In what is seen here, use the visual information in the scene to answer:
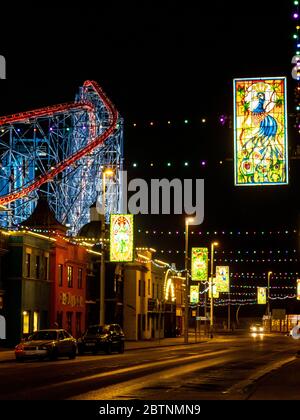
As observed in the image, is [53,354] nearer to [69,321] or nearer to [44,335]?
[44,335]

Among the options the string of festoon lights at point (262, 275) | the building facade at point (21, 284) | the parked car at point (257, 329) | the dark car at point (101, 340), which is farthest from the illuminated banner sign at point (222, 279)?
the dark car at point (101, 340)

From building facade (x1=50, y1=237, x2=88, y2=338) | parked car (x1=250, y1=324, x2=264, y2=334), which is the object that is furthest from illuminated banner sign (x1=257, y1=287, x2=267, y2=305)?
building facade (x1=50, y1=237, x2=88, y2=338)

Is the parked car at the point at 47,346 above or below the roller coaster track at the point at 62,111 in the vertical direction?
below

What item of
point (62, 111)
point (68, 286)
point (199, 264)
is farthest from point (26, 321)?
point (199, 264)

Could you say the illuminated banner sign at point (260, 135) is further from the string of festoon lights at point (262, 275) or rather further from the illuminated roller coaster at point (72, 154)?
the string of festoon lights at point (262, 275)

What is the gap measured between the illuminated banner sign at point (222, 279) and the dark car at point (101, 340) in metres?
34.8

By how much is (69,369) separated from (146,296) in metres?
46.8

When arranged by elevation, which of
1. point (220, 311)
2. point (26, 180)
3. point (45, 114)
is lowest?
point (220, 311)

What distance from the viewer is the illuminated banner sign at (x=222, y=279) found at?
7762cm

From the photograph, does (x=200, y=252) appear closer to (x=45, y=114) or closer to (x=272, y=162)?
(x=45, y=114)

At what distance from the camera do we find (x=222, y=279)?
78.3 meters

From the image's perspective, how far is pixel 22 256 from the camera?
154ft

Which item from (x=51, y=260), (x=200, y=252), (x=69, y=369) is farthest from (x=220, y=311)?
(x=69, y=369)

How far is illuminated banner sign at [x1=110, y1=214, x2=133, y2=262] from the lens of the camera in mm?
46875
